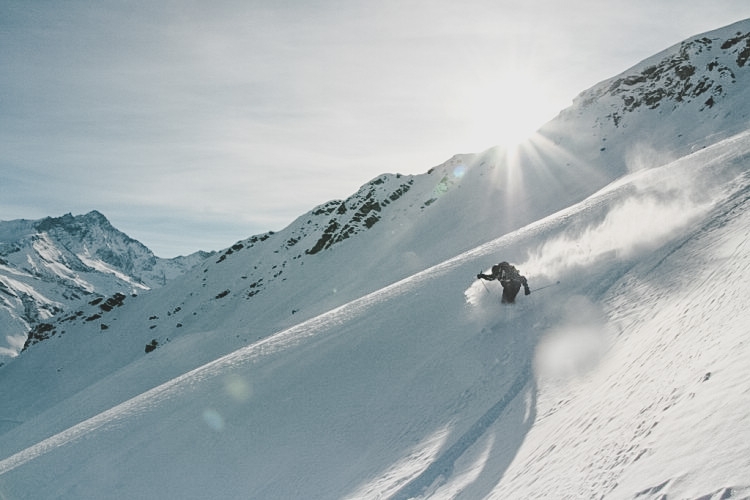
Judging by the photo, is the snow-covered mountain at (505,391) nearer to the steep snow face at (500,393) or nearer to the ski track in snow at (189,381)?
the steep snow face at (500,393)

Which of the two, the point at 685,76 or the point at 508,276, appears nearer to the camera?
the point at 508,276

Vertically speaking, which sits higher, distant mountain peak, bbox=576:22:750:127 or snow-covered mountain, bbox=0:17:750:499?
distant mountain peak, bbox=576:22:750:127

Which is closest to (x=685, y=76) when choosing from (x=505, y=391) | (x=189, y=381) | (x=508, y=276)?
(x=508, y=276)

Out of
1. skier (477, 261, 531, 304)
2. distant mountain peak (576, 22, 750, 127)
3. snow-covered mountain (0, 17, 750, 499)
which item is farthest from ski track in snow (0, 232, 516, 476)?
distant mountain peak (576, 22, 750, 127)

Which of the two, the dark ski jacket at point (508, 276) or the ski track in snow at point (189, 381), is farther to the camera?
the ski track in snow at point (189, 381)

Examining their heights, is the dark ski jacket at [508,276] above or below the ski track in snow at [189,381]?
below

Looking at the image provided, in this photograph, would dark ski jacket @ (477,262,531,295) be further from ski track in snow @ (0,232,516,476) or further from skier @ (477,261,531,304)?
ski track in snow @ (0,232,516,476)

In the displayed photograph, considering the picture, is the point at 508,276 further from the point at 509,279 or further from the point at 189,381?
the point at 189,381

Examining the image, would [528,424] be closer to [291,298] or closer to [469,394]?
[469,394]

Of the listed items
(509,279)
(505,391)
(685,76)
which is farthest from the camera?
(685,76)

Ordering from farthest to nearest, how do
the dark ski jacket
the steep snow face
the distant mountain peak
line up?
the distant mountain peak, the dark ski jacket, the steep snow face

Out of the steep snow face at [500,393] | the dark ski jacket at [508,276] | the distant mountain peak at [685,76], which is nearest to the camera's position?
the steep snow face at [500,393]

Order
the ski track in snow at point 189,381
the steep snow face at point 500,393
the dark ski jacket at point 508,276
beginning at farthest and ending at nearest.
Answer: the ski track in snow at point 189,381 → the dark ski jacket at point 508,276 → the steep snow face at point 500,393

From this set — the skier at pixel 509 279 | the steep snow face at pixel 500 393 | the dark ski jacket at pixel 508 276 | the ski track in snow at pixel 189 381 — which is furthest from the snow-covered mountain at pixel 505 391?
the dark ski jacket at pixel 508 276
